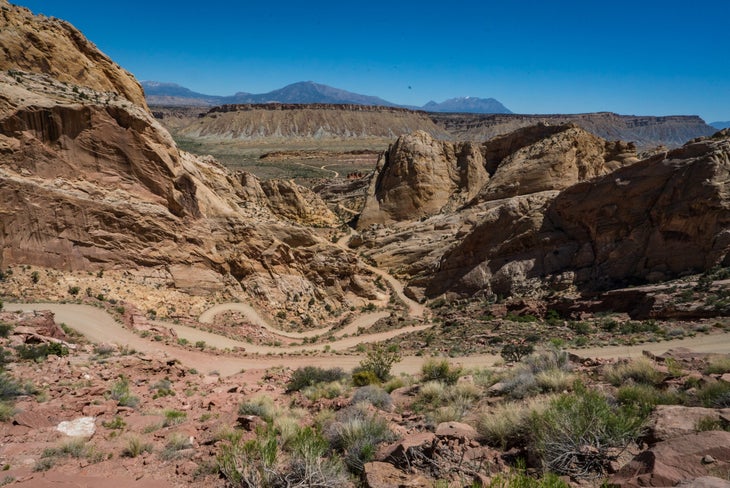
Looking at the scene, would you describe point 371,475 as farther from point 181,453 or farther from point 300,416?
point 300,416

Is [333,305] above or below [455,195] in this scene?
below

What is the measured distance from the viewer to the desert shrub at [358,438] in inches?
262

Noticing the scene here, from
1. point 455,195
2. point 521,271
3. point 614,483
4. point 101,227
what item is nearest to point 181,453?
point 614,483

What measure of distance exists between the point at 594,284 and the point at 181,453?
24000 mm

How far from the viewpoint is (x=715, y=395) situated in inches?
268

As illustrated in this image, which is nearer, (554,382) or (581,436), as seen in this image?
(581,436)

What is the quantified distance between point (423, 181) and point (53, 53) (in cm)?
3440

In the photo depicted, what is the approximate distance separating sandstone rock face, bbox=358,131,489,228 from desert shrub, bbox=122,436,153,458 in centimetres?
4110

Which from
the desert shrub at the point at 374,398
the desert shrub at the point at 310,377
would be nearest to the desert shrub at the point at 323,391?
the desert shrub at the point at 310,377

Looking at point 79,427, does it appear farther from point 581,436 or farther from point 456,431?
point 581,436

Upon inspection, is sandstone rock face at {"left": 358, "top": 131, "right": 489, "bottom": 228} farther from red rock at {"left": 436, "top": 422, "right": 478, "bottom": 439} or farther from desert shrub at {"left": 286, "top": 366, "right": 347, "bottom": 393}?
red rock at {"left": 436, "top": 422, "right": 478, "bottom": 439}

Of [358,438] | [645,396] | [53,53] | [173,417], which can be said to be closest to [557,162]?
[645,396]

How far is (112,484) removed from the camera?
641 centimetres

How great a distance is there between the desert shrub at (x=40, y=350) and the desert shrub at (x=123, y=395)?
3170mm
